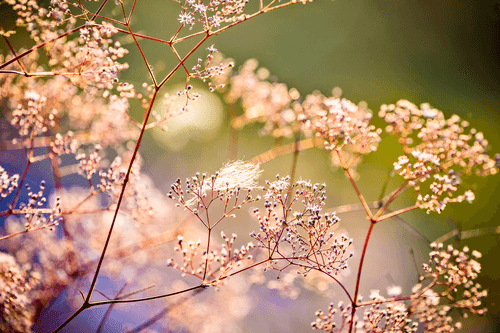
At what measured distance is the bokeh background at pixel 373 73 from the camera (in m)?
2.17

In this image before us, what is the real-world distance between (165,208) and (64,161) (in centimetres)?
75

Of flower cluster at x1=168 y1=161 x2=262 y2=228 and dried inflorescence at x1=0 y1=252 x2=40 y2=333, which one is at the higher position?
flower cluster at x1=168 y1=161 x2=262 y2=228

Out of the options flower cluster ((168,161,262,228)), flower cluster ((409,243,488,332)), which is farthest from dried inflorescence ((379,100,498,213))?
flower cluster ((168,161,262,228))

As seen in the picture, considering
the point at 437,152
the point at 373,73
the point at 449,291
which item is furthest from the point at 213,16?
the point at 373,73

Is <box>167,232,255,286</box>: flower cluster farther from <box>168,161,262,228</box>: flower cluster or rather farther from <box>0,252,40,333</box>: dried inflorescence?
<box>0,252,40,333</box>: dried inflorescence

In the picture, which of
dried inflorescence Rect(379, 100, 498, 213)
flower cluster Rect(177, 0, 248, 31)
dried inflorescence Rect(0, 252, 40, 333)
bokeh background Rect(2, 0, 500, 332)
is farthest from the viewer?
bokeh background Rect(2, 0, 500, 332)

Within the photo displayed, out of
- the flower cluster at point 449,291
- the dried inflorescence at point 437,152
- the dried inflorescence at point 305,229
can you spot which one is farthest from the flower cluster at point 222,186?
the flower cluster at point 449,291

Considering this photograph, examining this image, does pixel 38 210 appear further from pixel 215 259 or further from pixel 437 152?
pixel 437 152

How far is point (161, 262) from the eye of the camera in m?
1.58

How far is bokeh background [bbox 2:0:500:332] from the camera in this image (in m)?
2.17

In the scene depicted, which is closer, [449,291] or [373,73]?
[449,291]

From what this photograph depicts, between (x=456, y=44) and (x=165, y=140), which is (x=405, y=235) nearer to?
(x=456, y=44)

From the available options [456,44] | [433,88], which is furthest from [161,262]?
[456,44]

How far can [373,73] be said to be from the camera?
2.50 meters
